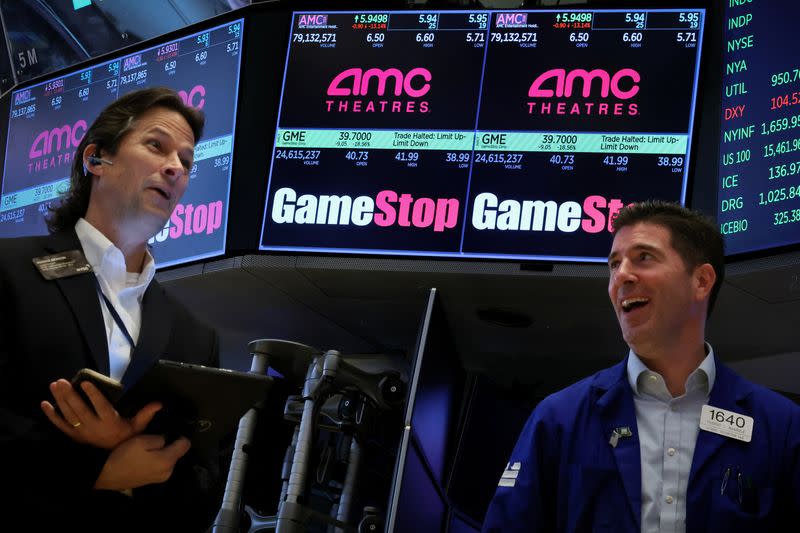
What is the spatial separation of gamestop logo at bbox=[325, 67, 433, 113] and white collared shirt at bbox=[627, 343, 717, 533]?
2.56 metres

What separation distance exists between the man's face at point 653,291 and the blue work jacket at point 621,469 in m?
0.13

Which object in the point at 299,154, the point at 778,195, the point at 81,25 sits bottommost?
the point at 778,195

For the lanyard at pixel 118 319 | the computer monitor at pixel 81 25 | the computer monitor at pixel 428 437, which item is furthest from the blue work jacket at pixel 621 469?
the computer monitor at pixel 81 25

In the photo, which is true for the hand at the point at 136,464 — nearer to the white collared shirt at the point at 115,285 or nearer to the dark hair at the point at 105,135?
the white collared shirt at the point at 115,285

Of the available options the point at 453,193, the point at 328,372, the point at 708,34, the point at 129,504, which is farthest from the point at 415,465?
the point at 708,34

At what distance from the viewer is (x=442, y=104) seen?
16.4 feet

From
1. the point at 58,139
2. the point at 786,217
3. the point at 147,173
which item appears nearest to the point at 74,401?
the point at 147,173

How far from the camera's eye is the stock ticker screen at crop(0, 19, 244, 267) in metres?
5.26

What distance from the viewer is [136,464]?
2.16m

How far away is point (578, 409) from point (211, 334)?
0.98 metres

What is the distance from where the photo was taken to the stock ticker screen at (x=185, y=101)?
5.26 meters

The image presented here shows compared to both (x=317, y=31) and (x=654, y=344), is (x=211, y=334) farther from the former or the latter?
(x=317, y=31)

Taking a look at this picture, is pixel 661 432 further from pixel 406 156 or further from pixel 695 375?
pixel 406 156

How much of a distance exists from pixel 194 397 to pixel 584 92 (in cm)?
313
